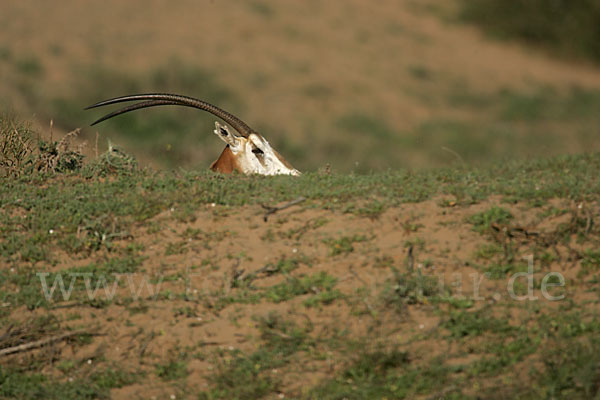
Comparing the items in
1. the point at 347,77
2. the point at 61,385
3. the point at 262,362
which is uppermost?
the point at 347,77

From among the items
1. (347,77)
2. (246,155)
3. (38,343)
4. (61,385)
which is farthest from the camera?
(347,77)

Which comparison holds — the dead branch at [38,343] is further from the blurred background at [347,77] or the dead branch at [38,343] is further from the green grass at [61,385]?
the blurred background at [347,77]

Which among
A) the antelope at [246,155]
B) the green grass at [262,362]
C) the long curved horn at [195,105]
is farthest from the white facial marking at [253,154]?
the green grass at [262,362]

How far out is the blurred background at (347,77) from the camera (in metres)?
14.6

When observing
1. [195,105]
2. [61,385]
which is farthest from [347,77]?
[61,385]

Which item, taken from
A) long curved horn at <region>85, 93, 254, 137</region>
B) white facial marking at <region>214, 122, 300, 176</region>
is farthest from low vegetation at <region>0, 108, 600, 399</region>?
long curved horn at <region>85, 93, 254, 137</region>

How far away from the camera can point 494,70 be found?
60.7 ft

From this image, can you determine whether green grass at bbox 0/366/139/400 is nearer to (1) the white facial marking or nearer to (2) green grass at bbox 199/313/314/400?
(2) green grass at bbox 199/313/314/400

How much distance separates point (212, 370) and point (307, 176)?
2678 millimetres

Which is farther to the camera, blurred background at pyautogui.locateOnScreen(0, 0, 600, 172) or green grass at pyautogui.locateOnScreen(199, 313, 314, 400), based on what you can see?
blurred background at pyautogui.locateOnScreen(0, 0, 600, 172)

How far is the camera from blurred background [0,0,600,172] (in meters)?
14.6

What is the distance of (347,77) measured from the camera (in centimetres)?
1795

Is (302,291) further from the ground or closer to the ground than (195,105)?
closer to the ground

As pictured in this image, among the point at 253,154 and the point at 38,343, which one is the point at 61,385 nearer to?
the point at 38,343
